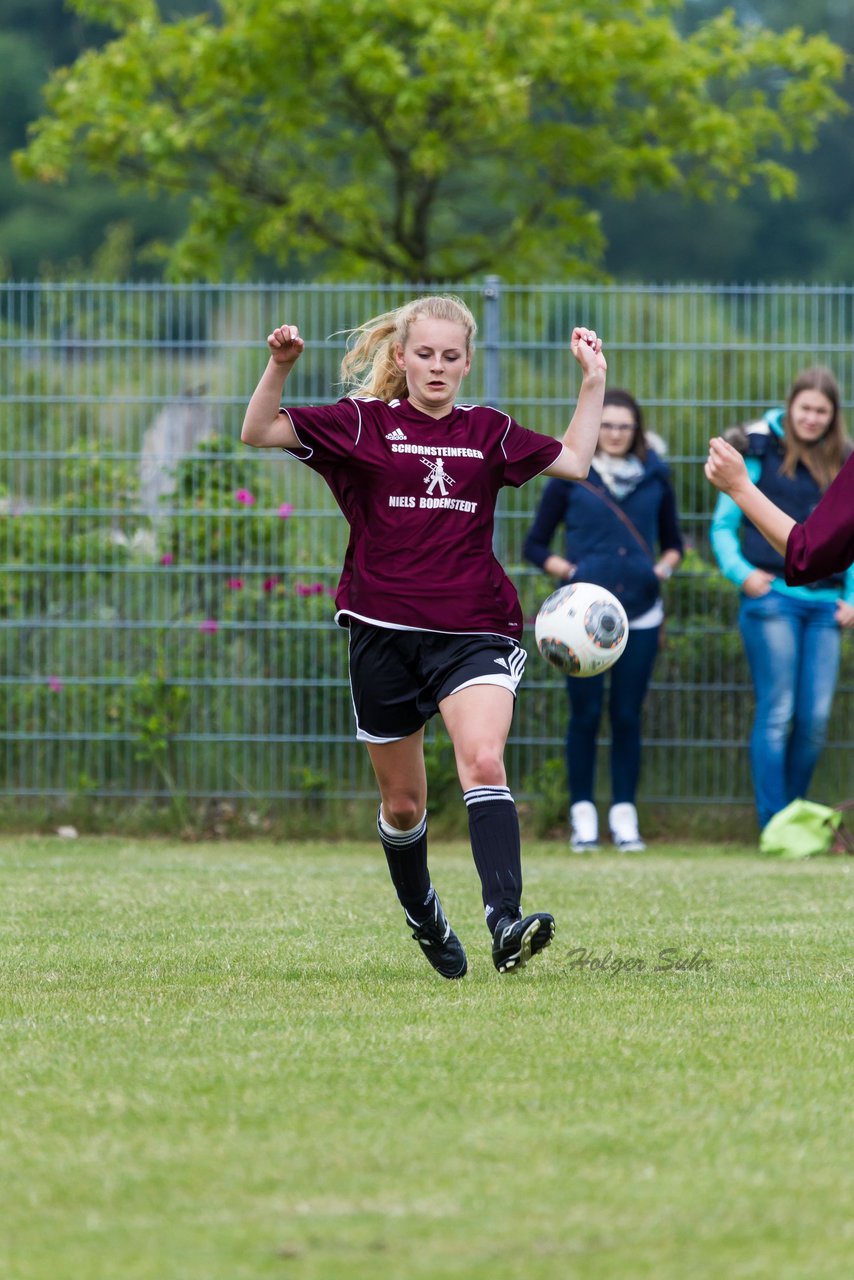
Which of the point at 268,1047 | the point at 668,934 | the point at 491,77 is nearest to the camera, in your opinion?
the point at 268,1047

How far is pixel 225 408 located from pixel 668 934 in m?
4.50

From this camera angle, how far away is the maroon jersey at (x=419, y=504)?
516 cm

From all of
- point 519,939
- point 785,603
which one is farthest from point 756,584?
point 519,939

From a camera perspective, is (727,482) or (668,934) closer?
(727,482)

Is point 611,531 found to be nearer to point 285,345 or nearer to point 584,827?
point 584,827

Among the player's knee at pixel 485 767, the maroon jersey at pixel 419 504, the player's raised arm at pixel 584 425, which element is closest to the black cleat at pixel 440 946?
the player's knee at pixel 485 767

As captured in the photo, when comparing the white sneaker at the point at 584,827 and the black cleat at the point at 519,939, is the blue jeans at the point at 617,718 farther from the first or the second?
the black cleat at the point at 519,939

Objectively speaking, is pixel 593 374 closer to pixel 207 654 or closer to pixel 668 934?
pixel 668 934

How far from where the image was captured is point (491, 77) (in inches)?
495

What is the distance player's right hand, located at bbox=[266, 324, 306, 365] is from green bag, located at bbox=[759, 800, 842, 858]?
4.83 m

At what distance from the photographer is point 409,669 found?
5.21 meters

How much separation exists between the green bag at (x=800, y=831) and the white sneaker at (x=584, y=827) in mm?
844

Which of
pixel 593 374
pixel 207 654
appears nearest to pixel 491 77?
pixel 207 654

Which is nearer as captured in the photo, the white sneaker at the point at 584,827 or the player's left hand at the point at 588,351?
the player's left hand at the point at 588,351
